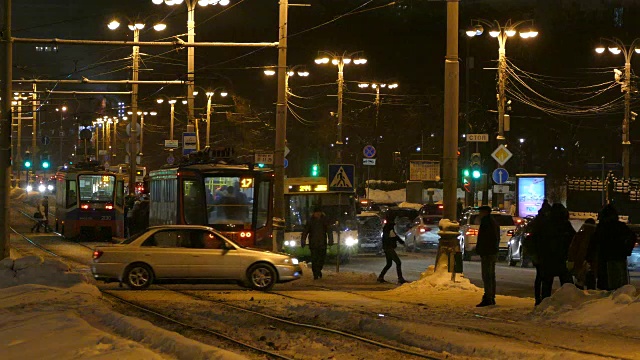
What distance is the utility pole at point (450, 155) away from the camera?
20031 mm

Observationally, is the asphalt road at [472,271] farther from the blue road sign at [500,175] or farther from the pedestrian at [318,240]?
the blue road sign at [500,175]

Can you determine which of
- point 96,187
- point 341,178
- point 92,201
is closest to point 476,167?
point 96,187

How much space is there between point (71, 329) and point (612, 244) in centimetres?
904

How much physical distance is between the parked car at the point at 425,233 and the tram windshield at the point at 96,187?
44.1 ft

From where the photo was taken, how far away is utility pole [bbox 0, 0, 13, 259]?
24484 mm

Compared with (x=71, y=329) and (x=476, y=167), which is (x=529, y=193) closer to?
(x=476, y=167)


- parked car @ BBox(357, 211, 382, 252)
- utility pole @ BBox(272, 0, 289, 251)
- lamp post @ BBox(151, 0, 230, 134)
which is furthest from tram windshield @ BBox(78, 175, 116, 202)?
utility pole @ BBox(272, 0, 289, 251)

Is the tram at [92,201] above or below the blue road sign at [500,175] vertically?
below

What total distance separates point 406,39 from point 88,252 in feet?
162

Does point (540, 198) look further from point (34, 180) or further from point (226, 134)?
point (34, 180)

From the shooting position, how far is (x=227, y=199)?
92.0 feet

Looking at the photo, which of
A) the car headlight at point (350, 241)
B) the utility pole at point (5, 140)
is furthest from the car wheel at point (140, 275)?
the car headlight at point (350, 241)

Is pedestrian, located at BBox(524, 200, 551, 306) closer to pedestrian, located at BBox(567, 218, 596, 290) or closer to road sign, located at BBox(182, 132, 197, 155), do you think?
pedestrian, located at BBox(567, 218, 596, 290)

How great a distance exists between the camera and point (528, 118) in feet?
220
